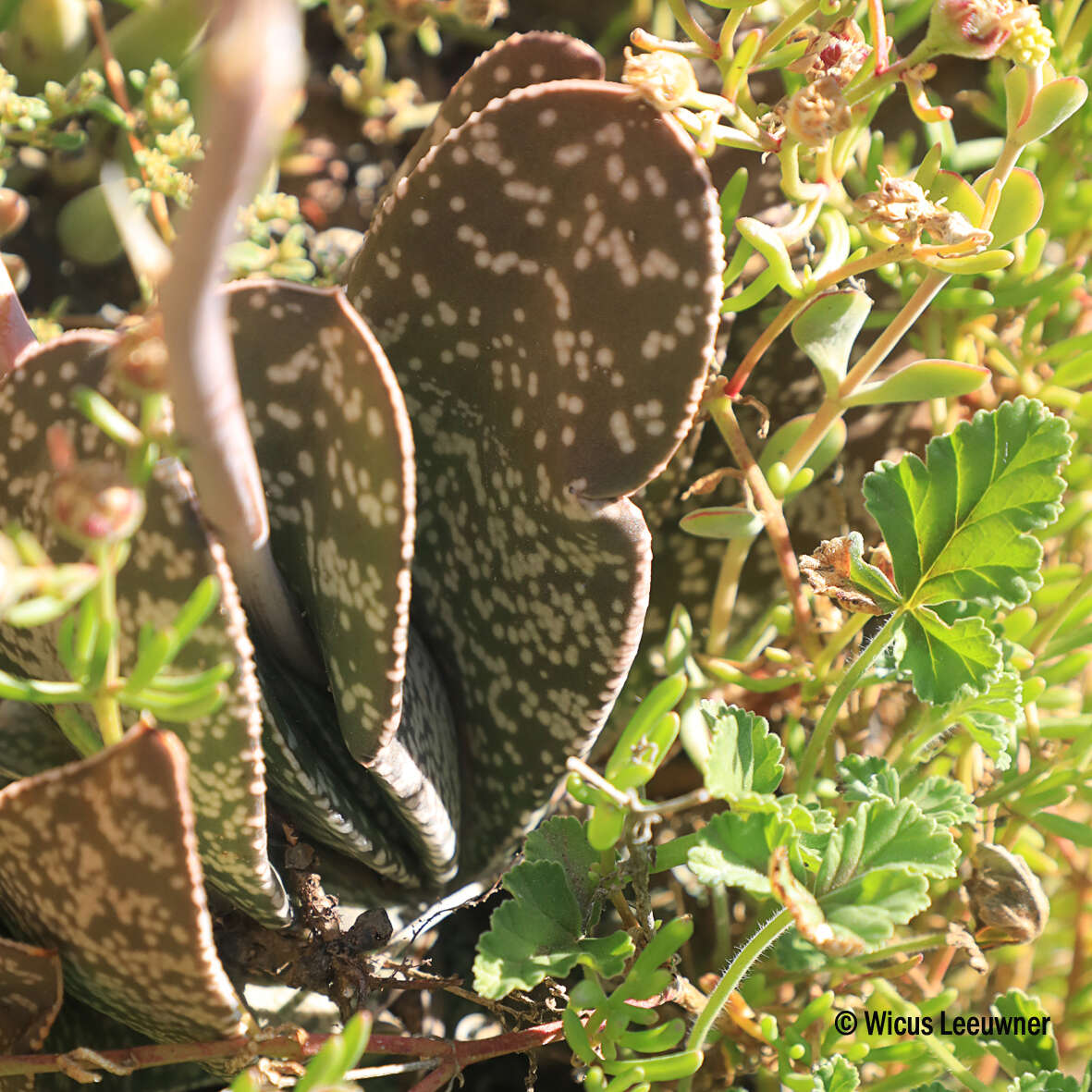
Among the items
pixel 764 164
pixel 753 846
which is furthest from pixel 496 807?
pixel 764 164

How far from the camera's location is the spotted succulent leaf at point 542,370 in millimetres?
552

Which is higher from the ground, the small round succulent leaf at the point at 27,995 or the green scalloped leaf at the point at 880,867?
the small round succulent leaf at the point at 27,995

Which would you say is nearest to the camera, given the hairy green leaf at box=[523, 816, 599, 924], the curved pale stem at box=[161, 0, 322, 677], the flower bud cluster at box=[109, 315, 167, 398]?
the curved pale stem at box=[161, 0, 322, 677]

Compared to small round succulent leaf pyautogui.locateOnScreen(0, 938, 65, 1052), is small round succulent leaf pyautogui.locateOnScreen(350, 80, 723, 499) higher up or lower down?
higher up

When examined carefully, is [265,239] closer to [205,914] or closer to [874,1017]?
[205,914]

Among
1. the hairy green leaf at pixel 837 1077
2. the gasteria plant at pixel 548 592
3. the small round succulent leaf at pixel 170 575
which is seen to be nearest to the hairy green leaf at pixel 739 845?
the gasteria plant at pixel 548 592

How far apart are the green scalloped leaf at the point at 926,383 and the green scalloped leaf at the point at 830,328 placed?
0.03 meters

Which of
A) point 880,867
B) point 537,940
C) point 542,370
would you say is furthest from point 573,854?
point 542,370

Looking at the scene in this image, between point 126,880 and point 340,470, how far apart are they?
215 mm

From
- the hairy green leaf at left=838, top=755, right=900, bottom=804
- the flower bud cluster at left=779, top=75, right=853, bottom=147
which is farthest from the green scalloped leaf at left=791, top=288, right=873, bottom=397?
the hairy green leaf at left=838, top=755, right=900, bottom=804

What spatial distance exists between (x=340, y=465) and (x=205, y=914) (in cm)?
22

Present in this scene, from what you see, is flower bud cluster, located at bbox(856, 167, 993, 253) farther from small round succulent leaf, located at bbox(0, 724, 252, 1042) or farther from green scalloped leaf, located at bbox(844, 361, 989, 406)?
small round succulent leaf, located at bbox(0, 724, 252, 1042)

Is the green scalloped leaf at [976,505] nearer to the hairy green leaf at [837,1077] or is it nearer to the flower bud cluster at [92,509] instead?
the hairy green leaf at [837,1077]

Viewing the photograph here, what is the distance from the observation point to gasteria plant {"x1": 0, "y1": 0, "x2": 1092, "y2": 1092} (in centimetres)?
52
